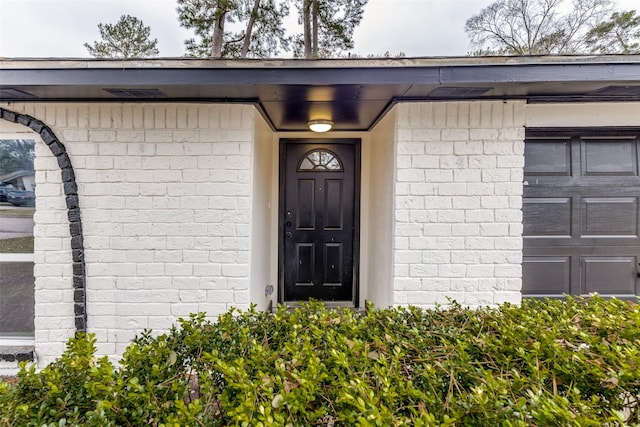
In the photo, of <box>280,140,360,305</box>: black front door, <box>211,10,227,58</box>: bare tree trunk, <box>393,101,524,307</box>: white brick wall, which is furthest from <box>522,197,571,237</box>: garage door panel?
<box>211,10,227,58</box>: bare tree trunk

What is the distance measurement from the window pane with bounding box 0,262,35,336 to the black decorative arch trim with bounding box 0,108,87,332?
582mm

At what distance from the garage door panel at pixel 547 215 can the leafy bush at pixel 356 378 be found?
1.50 m

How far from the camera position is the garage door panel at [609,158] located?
300 cm

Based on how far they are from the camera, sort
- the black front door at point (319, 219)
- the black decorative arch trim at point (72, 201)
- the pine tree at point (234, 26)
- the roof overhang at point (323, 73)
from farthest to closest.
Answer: the pine tree at point (234, 26) < the black front door at point (319, 219) < the black decorative arch trim at point (72, 201) < the roof overhang at point (323, 73)

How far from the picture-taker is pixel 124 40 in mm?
7008

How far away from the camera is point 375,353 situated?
4.67 ft

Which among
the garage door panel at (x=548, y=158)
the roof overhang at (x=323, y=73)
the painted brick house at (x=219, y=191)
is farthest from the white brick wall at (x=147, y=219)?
the garage door panel at (x=548, y=158)

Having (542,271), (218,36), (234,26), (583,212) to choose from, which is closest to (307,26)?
(234,26)

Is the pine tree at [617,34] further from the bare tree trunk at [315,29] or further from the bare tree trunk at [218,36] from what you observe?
the bare tree trunk at [218,36]

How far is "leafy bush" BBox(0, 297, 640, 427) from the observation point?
107cm

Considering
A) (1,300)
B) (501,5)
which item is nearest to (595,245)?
(1,300)

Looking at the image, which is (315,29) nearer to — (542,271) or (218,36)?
(218,36)

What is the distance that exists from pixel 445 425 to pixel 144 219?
2.74 meters

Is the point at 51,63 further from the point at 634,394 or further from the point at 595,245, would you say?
the point at 595,245
